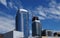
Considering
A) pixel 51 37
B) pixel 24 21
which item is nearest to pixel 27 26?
pixel 24 21

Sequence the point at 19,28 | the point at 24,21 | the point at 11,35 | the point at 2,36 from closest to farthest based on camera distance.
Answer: the point at 11,35, the point at 2,36, the point at 19,28, the point at 24,21

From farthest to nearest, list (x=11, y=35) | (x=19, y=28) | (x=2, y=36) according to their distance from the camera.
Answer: (x=19, y=28)
(x=2, y=36)
(x=11, y=35)

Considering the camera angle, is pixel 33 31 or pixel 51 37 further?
pixel 33 31

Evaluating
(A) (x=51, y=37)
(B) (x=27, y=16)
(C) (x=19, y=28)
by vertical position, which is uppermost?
(B) (x=27, y=16)

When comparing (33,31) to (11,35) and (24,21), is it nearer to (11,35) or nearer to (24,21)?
(24,21)

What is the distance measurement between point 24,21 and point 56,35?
785 centimetres

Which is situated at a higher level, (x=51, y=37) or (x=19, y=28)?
(x=19, y=28)

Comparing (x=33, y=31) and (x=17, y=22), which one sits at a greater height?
(x=17, y=22)

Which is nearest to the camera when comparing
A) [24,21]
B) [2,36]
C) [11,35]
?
[11,35]

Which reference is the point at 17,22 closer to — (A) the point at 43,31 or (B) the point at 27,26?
(B) the point at 27,26

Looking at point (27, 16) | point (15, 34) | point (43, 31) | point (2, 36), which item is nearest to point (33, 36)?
point (43, 31)

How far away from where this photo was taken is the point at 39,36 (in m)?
31.0

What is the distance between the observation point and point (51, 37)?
103 ft

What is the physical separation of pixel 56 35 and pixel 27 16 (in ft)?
27.2
